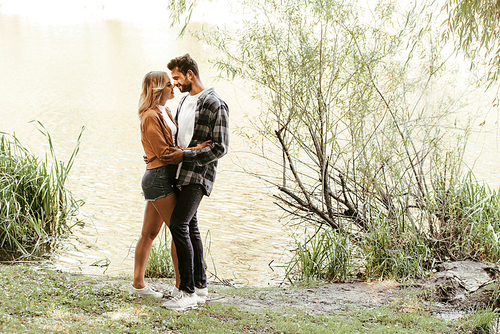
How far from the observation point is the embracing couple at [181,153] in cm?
324

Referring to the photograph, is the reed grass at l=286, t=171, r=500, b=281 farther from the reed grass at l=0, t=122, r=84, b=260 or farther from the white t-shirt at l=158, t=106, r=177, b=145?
the reed grass at l=0, t=122, r=84, b=260

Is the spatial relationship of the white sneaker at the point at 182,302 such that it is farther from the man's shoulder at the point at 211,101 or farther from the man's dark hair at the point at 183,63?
the man's dark hair at the point at 183,63

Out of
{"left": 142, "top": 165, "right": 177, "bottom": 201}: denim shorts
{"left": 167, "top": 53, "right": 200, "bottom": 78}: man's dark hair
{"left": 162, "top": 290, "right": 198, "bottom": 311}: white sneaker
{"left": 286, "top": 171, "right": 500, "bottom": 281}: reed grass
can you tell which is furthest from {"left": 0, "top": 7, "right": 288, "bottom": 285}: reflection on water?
{"left": 167, "top": 53, "right": 200, "bottom": 78}: man's dark hair

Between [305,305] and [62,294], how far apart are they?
1874 millimetres

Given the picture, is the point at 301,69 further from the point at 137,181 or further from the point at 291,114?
the point at 137,181

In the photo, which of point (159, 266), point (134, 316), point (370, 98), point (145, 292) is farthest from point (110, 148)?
point (134, 316)

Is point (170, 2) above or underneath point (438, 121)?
above

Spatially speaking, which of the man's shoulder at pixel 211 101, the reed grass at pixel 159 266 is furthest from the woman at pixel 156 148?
the reed grass at pixel 159 266

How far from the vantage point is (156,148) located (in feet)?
10.5

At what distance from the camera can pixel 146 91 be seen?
3309mm

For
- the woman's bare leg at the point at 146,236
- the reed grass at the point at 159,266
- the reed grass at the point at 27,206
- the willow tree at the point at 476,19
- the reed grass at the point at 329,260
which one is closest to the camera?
the woman's bare leg at the point at 146,236

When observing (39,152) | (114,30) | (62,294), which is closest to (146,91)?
(62,294)

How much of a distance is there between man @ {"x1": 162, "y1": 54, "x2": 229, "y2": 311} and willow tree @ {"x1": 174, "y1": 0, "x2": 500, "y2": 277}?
2225 mm

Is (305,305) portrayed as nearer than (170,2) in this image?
Yes
